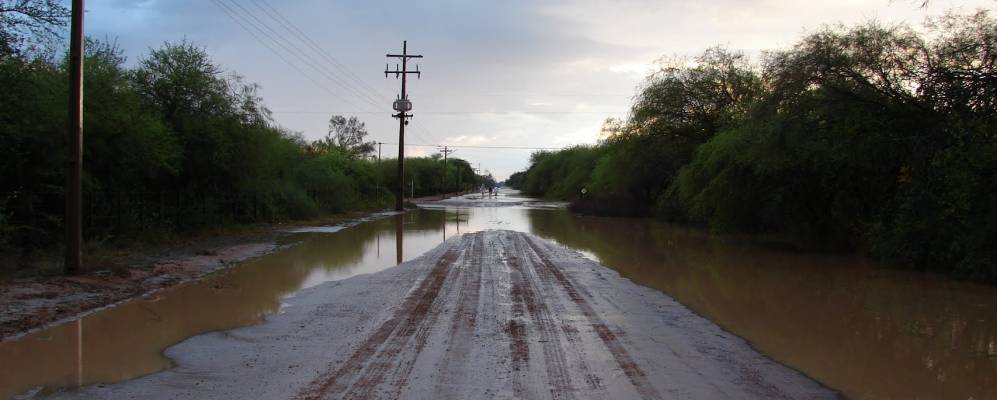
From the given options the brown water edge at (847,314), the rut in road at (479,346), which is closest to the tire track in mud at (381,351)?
the rut in road at (479,346)

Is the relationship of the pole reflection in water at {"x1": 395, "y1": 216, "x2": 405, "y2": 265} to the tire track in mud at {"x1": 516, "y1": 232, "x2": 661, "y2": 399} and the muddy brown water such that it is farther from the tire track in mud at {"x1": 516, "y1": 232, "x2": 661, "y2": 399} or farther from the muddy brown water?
the tire track in mud at {"x1": 516, "y1": 232, "x2": 661, "y2": 399}

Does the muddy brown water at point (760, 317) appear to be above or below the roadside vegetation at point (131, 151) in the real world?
below

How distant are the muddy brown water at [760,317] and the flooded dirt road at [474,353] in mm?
533

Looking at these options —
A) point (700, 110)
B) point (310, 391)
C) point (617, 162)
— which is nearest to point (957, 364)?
point (310, 391)

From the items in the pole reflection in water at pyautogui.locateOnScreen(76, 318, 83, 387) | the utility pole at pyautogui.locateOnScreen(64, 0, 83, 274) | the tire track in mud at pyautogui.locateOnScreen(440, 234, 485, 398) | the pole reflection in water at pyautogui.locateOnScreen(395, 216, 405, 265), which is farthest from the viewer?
the pole reflection in water at pyautogui.locateOnScreen(395, 216, 405, 265)

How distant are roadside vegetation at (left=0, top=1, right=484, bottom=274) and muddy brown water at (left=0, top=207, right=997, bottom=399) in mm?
4568

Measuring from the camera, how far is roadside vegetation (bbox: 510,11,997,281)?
43.9 ft

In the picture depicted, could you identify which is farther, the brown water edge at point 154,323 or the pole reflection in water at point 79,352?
the brown water edge at point 154,323

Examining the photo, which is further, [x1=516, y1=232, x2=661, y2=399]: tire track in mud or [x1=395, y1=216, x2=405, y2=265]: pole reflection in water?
[x1=395, y1=216, x2=405, y2=265]: pole reflection in water

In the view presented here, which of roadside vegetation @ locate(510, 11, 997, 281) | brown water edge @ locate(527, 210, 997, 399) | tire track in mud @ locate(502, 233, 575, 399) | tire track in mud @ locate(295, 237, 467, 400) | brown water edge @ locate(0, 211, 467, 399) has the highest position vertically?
roadside vegetation @ locate(510, 11, 997, 281)

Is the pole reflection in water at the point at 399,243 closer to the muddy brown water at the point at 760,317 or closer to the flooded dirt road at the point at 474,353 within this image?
the muddy brown water at the point at 760,317

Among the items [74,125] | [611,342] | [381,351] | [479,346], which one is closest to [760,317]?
[611,342]

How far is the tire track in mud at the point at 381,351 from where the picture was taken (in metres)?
5.86

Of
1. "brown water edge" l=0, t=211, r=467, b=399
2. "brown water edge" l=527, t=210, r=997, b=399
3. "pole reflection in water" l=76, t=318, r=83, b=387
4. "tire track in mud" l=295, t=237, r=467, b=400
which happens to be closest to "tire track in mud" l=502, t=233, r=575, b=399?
"tire track in mud" l=295, t=237, r=467, b=400
